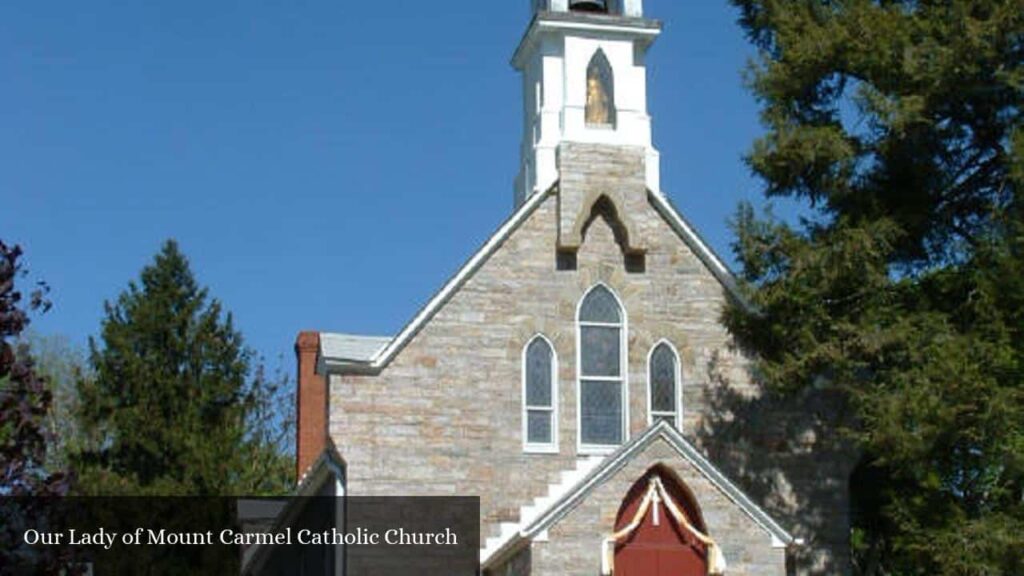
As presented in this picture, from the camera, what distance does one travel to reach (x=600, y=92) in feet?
93.3

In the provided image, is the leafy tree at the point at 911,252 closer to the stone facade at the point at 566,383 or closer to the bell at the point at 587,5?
the stone facade at the point at 566,383

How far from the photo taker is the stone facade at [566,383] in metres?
25.7

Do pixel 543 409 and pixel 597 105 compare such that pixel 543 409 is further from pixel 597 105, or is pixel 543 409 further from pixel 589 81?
pixel 589 81

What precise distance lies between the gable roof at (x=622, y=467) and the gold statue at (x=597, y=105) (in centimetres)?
661

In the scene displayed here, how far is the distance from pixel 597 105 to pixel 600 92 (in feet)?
0.79

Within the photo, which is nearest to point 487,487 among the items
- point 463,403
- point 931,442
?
point 463,403

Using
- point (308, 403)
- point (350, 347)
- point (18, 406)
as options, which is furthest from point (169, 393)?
point (18, 406)

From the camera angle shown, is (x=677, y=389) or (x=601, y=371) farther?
(x=677, y=389)

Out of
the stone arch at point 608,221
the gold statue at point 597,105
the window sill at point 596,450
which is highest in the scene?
the gold statue at point 597,105

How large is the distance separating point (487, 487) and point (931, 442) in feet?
22.3

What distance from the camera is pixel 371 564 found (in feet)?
82.4

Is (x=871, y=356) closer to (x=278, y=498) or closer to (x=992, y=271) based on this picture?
(x=992, y=271)

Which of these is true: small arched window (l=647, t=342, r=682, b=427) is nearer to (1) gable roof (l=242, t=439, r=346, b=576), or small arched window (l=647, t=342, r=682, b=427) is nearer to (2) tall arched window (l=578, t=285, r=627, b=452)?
(2) tall arched window (l=578, t=285, r=627, b=452)
